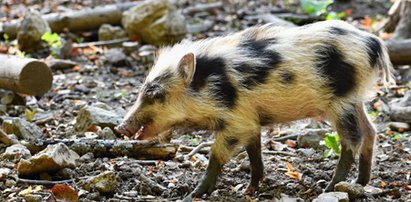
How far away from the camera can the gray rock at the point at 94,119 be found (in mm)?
7241

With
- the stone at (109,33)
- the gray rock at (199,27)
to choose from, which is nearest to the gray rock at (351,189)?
the stone at (109,33)

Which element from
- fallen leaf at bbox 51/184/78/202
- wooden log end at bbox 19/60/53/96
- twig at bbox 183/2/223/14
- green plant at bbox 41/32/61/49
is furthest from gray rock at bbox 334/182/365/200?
twig at bbox 183/2/223/14

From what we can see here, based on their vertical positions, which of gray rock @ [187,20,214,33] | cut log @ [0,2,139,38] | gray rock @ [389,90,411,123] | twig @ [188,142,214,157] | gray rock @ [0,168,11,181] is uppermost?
gray rock @ [0,168,11,181]

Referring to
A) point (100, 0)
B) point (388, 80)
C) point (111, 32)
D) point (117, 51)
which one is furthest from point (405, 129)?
point (100, 0)

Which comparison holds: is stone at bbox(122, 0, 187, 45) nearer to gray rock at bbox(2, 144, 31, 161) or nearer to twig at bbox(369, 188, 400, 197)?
gray rock at bbox(2, 144, 31, 161)

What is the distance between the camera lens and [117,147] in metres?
6.37

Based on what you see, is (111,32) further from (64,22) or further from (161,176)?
(161,176)

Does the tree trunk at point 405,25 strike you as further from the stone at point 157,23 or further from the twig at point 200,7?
the twig at point 200,7

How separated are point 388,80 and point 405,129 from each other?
200 centimetres

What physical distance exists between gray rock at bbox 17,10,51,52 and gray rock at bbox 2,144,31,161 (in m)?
4.75

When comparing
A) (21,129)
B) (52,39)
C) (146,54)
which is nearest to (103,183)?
(21,129)

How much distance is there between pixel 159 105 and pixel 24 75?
2.83m

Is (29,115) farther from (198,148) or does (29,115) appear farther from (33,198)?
(33,198)

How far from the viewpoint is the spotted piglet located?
572cm
